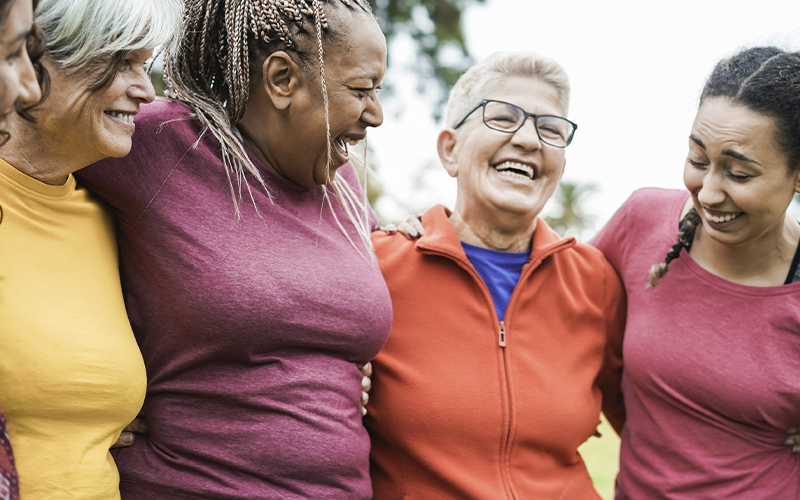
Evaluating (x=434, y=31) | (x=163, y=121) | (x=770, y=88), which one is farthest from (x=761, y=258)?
(x=434, y=31)

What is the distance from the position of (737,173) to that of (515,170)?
898mm

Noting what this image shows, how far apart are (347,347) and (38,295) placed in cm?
93

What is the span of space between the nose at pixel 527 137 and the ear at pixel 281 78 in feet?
3.54

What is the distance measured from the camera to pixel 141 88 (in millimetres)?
1924

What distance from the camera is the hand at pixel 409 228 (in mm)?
2885

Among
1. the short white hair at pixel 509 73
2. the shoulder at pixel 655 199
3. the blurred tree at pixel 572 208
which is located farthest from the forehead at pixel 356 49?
the blurred tree at pixel 572 208

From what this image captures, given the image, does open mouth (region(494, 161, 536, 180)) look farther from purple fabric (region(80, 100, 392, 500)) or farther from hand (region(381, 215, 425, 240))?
purple fabric (region(80, 100, 392, 500))

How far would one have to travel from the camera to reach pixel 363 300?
2258mm

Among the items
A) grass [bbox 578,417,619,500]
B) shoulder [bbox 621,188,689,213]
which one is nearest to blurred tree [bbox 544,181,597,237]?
grass [bbox 578,417,619,500]

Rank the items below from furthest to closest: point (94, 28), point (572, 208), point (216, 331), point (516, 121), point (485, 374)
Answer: point (572, 208) → point (516, 121) → point (485, 374) → point (216, 331) → point (94, 28)

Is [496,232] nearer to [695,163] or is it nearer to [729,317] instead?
[695,163]

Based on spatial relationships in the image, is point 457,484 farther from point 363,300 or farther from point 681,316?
point 681,316

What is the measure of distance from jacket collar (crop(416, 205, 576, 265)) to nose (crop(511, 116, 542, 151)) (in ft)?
1.25

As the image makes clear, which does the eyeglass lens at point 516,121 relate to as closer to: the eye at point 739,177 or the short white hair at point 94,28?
the eye at point 739,177
